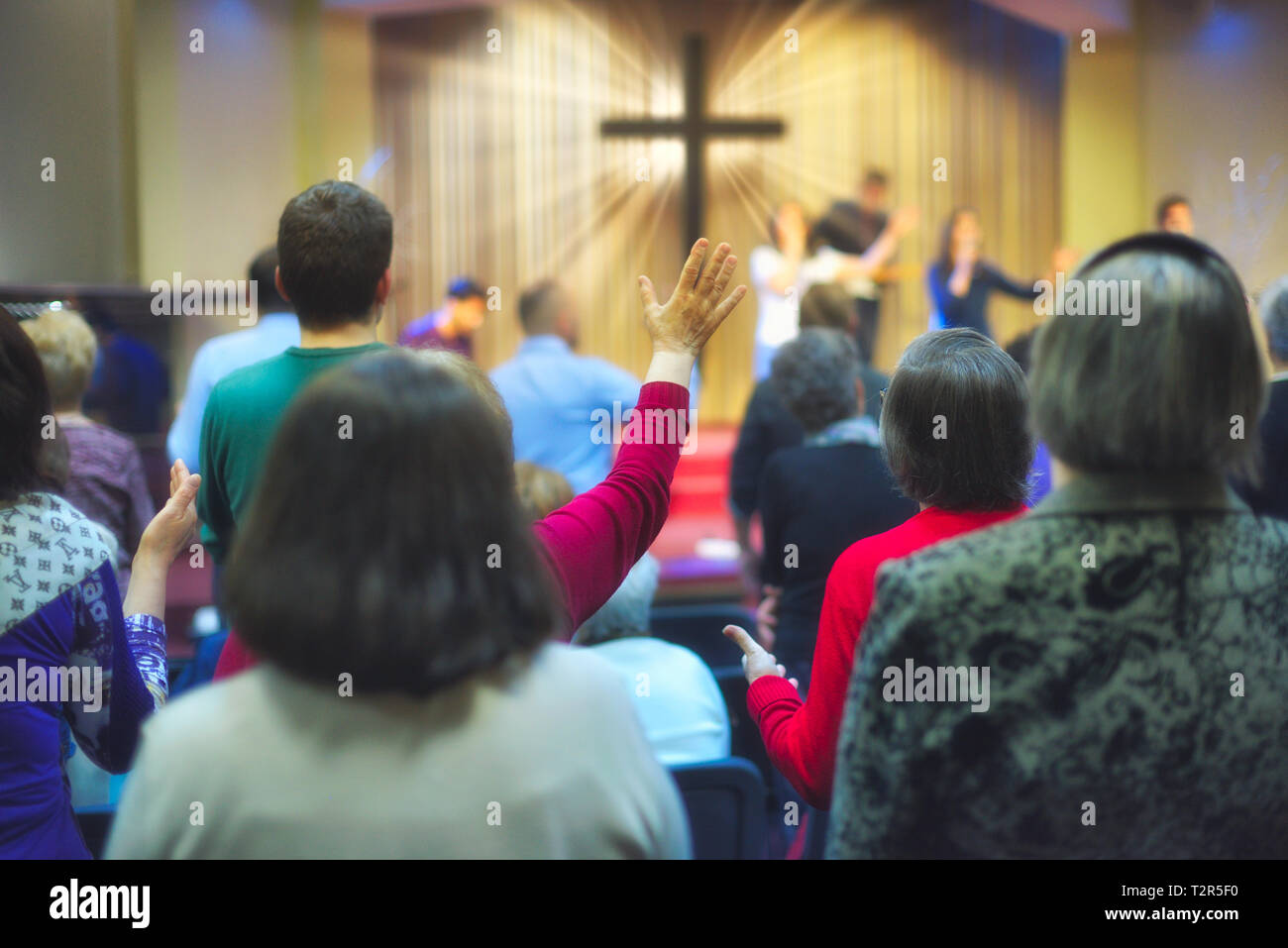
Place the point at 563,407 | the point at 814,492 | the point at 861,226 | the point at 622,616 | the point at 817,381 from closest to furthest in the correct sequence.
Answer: the point at 622,616
the point at 814,492
the point at 817,381
the point at 563,407
the point at 861,226

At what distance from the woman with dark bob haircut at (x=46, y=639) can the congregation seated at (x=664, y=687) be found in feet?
2.79

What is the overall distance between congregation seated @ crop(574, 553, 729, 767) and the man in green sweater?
0.72 m

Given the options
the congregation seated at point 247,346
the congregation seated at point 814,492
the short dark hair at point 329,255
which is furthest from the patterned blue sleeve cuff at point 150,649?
the congregation seated at point 247,346

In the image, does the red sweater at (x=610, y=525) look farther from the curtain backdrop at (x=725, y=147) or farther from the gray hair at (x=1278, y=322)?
the curtain backdrop at (x=725, y=147)

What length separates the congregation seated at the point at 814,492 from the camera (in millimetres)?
2779

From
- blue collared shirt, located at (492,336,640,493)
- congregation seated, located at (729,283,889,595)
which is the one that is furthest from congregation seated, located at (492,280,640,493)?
congregation seated, located at (729,283,889,595)

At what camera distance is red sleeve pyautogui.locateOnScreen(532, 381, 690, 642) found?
1480 millimetres

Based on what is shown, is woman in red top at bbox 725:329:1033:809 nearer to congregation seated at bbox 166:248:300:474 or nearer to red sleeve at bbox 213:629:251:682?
red sleeve at bbox 213:629:251:682

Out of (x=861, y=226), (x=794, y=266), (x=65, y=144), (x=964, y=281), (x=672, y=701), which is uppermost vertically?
(x=65, y=144)

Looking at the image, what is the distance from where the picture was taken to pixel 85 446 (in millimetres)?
2676

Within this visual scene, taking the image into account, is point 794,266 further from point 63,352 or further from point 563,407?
point 63,352

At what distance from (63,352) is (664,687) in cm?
146

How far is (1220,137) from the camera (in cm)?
738

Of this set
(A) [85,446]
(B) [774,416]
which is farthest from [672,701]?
(B) [774,416]
